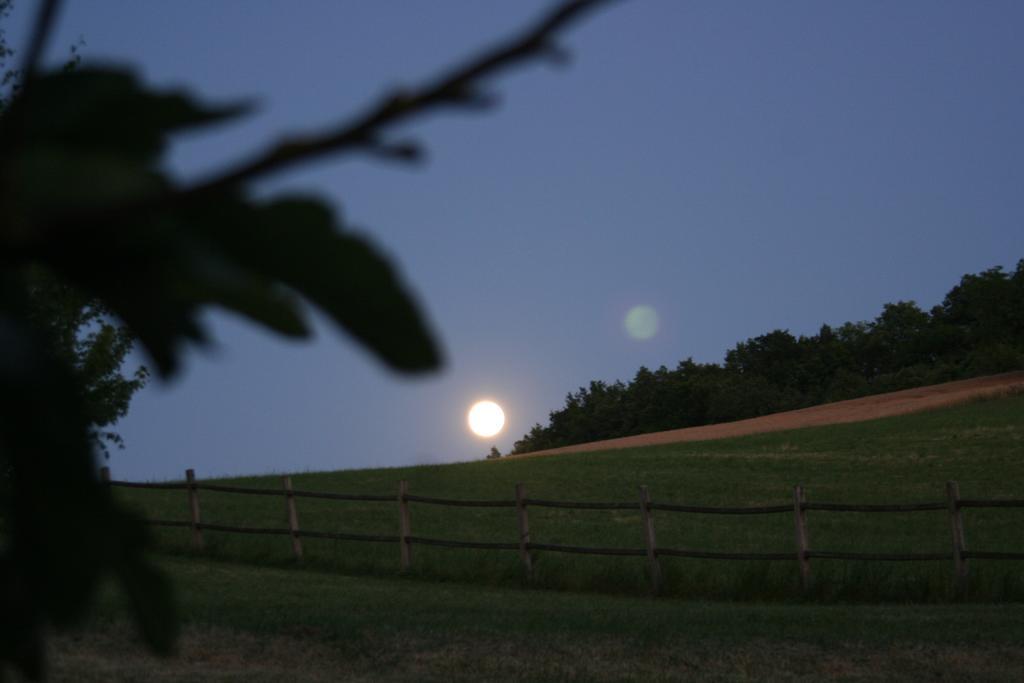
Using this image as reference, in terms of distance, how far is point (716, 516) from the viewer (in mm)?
24578

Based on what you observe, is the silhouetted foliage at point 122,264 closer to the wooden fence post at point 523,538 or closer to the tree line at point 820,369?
the wooden fence post at point 523,538

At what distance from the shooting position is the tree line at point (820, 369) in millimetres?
63594

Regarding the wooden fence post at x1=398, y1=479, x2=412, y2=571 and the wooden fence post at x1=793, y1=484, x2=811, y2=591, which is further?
the wooden fence post at x1=398, y1=479, x2=412, y2=571

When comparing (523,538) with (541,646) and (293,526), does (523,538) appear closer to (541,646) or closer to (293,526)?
(293,526)

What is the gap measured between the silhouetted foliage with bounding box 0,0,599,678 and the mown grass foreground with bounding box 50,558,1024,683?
7.93m

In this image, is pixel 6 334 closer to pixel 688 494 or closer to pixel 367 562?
pixel 367 562

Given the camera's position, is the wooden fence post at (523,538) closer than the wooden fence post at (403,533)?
Yes

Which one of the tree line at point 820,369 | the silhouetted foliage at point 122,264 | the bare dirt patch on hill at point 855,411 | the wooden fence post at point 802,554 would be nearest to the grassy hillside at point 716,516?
the wooden fence post at point 802,554

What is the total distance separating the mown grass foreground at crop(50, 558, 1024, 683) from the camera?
8.53m

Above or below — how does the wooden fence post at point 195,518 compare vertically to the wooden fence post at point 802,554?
above

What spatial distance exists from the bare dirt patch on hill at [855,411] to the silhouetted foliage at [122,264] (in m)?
44.5

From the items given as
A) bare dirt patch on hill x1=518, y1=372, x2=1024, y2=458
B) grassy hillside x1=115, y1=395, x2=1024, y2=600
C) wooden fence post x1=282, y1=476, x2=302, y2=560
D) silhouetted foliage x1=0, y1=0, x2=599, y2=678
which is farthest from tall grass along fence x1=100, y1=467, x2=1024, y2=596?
bare dirt patch on hill x1=518, y1=372, x2=1024, y2=458

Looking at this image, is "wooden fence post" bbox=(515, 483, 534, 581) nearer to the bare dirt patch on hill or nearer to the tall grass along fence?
the tall grass along fence

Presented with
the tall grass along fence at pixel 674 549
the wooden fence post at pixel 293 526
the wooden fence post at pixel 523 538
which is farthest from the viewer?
the wooden fence post at pixel 293 526
